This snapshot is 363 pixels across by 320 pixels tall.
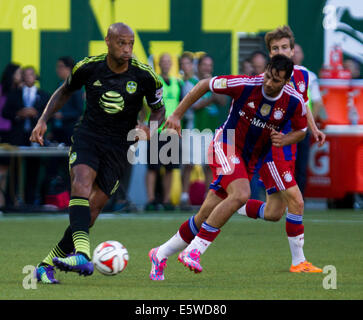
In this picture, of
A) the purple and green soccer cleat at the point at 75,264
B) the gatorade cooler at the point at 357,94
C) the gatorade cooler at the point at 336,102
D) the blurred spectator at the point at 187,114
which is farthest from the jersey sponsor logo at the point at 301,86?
the gatorade cooler at the point at 357,94

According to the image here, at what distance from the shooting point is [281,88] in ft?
27.4

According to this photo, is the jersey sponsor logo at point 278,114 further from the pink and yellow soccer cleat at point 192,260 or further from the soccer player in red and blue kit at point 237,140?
the pink and yellow soccer cleat at point 192,260

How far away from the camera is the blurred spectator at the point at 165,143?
15.4 metres

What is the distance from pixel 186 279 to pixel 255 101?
1.58 metres

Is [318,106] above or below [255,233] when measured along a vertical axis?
above

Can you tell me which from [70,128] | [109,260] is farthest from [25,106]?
[109,260]

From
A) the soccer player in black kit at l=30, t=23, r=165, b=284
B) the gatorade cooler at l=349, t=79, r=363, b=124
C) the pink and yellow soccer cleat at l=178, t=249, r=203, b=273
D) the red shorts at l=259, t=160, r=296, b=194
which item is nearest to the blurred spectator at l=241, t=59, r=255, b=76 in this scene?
the gatorade cooler at l=349, t=79, r=363, b=124

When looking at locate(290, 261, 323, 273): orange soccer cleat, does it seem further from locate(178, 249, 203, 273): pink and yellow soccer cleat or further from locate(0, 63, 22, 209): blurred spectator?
locate(0, 63, 22, 209): blurred spectator

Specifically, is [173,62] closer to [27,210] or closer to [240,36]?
[240,36]

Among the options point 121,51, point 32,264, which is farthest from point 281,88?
point 32,264

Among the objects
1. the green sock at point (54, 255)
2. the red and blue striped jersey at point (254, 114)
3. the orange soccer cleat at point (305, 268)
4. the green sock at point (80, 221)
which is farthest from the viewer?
the orange soccer cleat at point (305, 268)

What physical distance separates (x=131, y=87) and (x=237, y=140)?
1070mm

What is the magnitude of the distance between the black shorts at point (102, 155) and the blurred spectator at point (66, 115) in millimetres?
6961

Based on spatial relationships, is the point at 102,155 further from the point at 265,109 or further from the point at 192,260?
the point at 265,109
